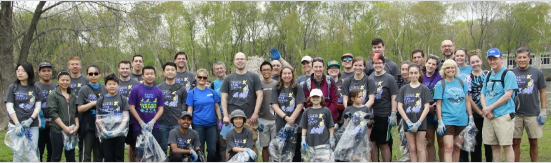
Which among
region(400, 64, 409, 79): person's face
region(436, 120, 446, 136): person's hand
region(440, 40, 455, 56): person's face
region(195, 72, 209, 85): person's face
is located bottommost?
region(436, 120, 446, 136): person's hand

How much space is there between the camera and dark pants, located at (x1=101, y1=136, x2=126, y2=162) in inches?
232

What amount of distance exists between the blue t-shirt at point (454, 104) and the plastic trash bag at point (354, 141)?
1.00 metres

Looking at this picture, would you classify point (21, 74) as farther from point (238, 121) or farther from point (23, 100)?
point (238, 121)

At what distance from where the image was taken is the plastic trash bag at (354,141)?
19.3 ft

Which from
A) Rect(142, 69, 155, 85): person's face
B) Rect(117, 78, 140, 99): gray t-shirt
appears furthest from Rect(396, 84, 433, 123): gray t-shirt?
Rect(117, 78, 140, 99): gray t-shirt

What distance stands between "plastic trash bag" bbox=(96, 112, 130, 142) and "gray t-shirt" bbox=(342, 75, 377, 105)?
3015 millimetres

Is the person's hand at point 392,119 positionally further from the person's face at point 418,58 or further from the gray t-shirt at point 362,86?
the person's face at point 418,58

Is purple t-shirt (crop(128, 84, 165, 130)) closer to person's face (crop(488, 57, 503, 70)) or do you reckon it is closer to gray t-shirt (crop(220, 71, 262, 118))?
gray t-shirt (crop(220, 71, 262, 118))

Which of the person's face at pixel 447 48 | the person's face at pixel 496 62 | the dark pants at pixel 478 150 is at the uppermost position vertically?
the person's face at pixel 447 48

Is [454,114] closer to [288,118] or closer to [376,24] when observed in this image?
[288,118]

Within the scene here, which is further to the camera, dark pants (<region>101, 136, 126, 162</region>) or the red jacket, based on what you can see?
the red jacket

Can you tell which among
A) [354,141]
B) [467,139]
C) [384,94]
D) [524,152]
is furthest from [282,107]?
[524,152]

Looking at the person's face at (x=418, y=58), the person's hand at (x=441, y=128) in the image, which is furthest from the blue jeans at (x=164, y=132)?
the person's face at (x=418, y=58)

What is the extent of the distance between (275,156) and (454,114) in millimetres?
2418
